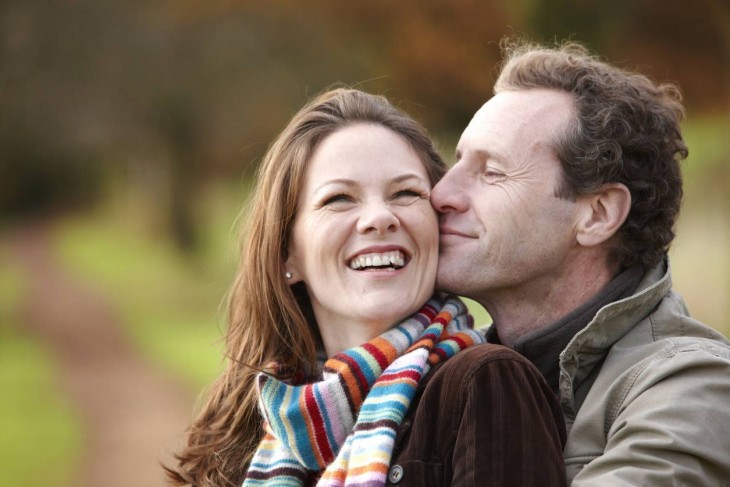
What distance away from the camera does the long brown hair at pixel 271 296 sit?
9.46 feet

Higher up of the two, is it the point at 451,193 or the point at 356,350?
the point at 451,193

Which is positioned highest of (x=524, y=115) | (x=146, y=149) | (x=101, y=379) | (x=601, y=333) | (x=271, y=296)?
(x=146, y=149)

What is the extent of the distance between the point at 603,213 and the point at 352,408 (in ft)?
3.54

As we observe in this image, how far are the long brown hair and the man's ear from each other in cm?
48

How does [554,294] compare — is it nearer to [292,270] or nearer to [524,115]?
[524,115]

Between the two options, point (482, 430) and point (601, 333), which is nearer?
point (482, 430)

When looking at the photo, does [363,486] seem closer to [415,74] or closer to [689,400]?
[689,400]

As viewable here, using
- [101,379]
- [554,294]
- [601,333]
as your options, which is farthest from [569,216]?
[101,379]

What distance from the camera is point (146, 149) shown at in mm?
9094

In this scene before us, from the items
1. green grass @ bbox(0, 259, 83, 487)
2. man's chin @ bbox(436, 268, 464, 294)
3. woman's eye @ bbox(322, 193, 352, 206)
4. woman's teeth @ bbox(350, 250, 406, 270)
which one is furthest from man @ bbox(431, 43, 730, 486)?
green grass @ bbox(0, 259, 83, 487)

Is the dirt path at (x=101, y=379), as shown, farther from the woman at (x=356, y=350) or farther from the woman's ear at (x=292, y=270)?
the woman's ear at (x=292, y=270)

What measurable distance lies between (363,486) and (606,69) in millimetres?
1654

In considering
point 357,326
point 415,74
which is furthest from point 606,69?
point 415,74

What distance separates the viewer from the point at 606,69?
3.16 meters
